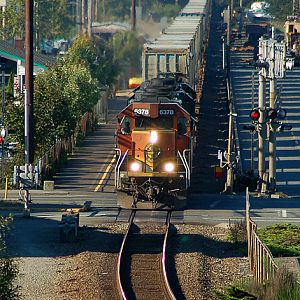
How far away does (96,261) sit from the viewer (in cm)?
2717

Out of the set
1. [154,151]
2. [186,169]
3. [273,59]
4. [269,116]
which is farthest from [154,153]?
[273,59]

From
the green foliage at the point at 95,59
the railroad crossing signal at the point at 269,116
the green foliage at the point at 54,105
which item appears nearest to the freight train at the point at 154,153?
the railroad crossing signal at the point at 269,116

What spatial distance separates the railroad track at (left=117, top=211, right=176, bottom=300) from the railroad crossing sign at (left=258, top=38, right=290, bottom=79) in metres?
8.66

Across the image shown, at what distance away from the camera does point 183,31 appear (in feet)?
210

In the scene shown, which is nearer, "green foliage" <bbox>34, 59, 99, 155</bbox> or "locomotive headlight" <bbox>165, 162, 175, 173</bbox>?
"locomotive headlight" <bbox>165, 162, 175, 173</bbox>

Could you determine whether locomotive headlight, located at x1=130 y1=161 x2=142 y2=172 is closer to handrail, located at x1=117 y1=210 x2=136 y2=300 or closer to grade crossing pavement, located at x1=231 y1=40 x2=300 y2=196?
handrail, located at x1=117 y1=210 x2=136 y2=300

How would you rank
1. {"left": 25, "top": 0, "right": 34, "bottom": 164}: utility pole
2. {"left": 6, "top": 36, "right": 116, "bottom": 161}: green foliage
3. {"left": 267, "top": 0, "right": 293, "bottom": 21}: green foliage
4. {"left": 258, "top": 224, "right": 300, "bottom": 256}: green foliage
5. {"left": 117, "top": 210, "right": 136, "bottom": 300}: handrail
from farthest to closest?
{"left": 267, "top": 0, "right": 293, "bottom": 21}: green foliage → {"left": 6, "top": 36, "right": 116, "bottom": 161}: green foliage → {"left": 25, "top": 0, "right": 34, "bottom": 164}: utility pole → {"left": 258, "top": 224, "right": 300, "bottom": 256}: green foliage → {"left": 117, "top": 210, "right": 136, "bottom": 300}: handrail

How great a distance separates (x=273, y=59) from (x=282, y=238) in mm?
11893

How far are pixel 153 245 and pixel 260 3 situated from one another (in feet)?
274

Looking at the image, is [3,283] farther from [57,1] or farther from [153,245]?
[57,1]

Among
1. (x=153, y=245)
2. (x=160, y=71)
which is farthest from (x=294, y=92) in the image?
(x=153, y=245)

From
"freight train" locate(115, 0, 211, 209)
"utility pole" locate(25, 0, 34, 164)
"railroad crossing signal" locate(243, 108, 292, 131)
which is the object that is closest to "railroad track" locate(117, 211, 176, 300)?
"freight train" locate(115, 0, 211, 209)

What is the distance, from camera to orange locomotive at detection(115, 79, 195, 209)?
33.5 meters

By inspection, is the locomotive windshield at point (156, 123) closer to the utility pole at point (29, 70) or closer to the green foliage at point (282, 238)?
the green foliage at point (282, 238)
